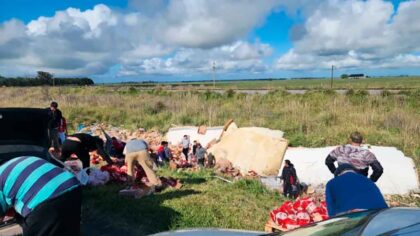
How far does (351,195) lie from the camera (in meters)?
3.90

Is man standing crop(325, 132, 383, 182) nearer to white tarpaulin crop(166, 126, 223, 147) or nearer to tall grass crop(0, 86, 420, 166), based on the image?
tall grass crop(0, 86, 420, 166)

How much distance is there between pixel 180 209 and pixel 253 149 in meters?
5.35

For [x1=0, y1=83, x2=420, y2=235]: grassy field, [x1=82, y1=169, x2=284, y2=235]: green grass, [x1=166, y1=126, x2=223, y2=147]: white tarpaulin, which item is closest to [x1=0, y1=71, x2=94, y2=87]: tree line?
[x1=0, y1=83, x2=420, y2=235]: grassy field

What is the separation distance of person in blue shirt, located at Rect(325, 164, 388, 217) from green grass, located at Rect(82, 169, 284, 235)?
2.16m

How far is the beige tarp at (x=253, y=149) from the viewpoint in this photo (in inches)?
438

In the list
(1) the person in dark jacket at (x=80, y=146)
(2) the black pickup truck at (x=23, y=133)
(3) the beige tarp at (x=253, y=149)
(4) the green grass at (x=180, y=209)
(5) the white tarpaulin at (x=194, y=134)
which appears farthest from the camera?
(5) the white tarpaulin at (x=194, y=134)

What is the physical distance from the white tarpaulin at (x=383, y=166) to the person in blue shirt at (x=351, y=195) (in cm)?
544

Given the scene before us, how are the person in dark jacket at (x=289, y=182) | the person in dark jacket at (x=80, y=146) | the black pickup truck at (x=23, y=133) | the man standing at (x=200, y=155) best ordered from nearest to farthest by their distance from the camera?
1. the black pickup truck at (x=23, y=133)
2. the person in dark jacket at (x=289, y=182)
3. the person in dark jacket at (x=80, y=146)
4. the man standing at (x=200, y=155)

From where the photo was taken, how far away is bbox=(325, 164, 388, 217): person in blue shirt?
3.81 meters

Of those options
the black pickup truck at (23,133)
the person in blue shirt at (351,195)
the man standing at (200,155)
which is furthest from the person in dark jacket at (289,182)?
the black pickup truck at (23,133)

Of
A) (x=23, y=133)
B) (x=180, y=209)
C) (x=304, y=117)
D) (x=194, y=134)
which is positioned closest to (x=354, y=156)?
(x=180, y=209)

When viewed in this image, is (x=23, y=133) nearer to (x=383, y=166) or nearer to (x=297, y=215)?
(x=297, y=215)

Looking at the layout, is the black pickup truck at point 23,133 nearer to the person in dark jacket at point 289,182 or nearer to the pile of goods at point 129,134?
the person in dark jacket at point 289,182

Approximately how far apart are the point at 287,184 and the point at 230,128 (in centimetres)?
516
